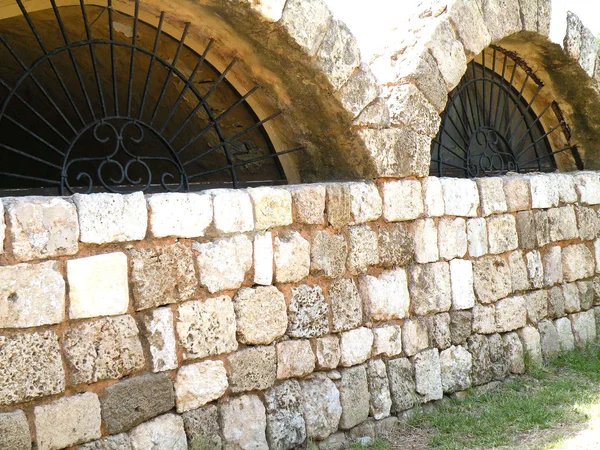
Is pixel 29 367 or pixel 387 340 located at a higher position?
pixel 29 367

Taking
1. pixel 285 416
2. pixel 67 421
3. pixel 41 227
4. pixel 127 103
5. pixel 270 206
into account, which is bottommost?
pixel 285 416

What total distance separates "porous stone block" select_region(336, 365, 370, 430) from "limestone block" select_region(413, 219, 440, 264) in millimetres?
990

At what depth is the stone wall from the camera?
323 centimetres

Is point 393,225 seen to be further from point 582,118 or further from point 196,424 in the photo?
point 582,118

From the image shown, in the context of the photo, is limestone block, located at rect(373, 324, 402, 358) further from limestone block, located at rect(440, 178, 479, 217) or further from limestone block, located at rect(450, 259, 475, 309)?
limestone block, located at rect(440, 178, 479, 217)

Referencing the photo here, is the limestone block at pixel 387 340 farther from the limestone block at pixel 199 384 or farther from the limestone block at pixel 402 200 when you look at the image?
the limestone block at pixel 199 384

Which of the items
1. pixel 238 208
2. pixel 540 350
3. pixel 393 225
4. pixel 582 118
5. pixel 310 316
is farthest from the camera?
pixel 582 118

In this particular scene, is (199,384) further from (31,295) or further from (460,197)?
(460,197)

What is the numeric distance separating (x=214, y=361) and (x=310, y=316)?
77cm

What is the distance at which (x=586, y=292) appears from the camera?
6801 mm

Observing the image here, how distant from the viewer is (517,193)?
607 cm

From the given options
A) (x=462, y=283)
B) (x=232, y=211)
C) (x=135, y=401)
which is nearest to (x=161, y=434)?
(x=135, y=401)

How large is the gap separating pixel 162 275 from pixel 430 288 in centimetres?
230

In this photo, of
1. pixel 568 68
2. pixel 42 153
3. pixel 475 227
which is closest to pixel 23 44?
pixel 42 153
